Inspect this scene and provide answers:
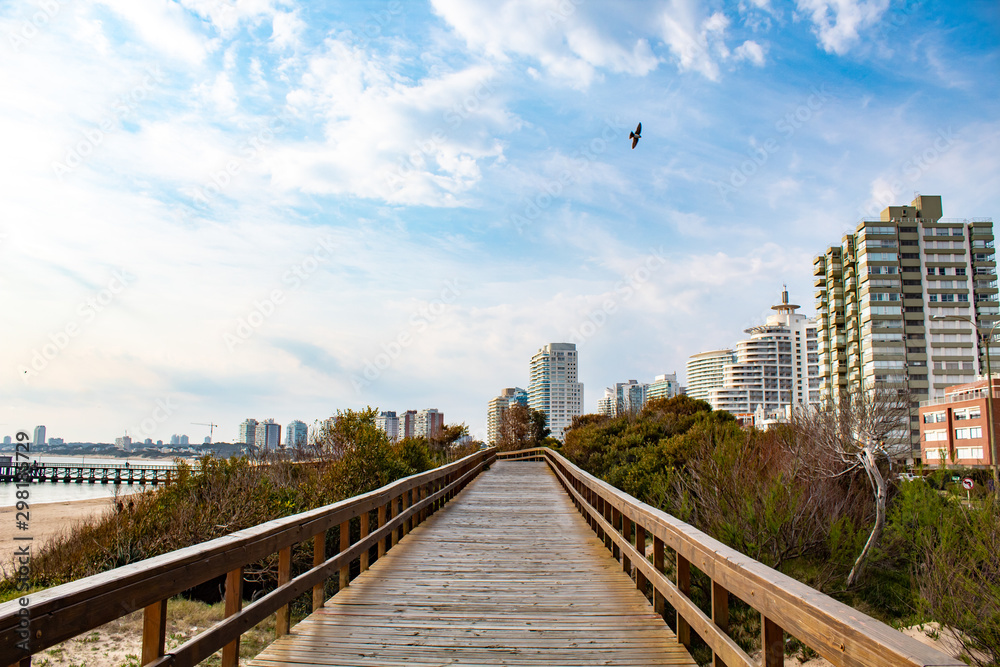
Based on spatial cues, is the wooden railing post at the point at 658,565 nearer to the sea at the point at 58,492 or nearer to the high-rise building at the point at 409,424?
the high-rise building at the point at 409,424

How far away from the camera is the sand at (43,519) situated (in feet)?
82.0

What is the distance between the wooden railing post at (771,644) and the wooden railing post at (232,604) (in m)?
2.63

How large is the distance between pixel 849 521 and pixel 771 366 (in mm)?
158876

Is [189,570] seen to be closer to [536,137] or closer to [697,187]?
[536,137]

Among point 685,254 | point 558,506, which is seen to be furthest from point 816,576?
point 685,254

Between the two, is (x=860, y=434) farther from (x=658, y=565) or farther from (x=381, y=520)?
(x=381, y=520)

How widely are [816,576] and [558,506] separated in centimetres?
508

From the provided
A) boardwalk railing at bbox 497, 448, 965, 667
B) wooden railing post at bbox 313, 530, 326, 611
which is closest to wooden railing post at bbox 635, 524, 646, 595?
boardwalk railing at bbox 497, 448, 965, 667

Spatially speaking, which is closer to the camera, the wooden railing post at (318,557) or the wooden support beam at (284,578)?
the wooden support beam at (284,578)

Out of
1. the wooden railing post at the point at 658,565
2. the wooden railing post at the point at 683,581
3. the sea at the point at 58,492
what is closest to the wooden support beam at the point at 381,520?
the wooden railing post at the point at 658,565

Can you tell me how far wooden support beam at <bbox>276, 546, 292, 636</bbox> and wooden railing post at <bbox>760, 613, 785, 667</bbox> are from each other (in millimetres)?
2906

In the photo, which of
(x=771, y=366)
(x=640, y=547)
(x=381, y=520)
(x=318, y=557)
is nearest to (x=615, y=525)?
(x=640, y=547)

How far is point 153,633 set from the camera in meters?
2.75

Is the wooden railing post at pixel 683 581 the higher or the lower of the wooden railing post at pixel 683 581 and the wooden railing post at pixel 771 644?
the lower
